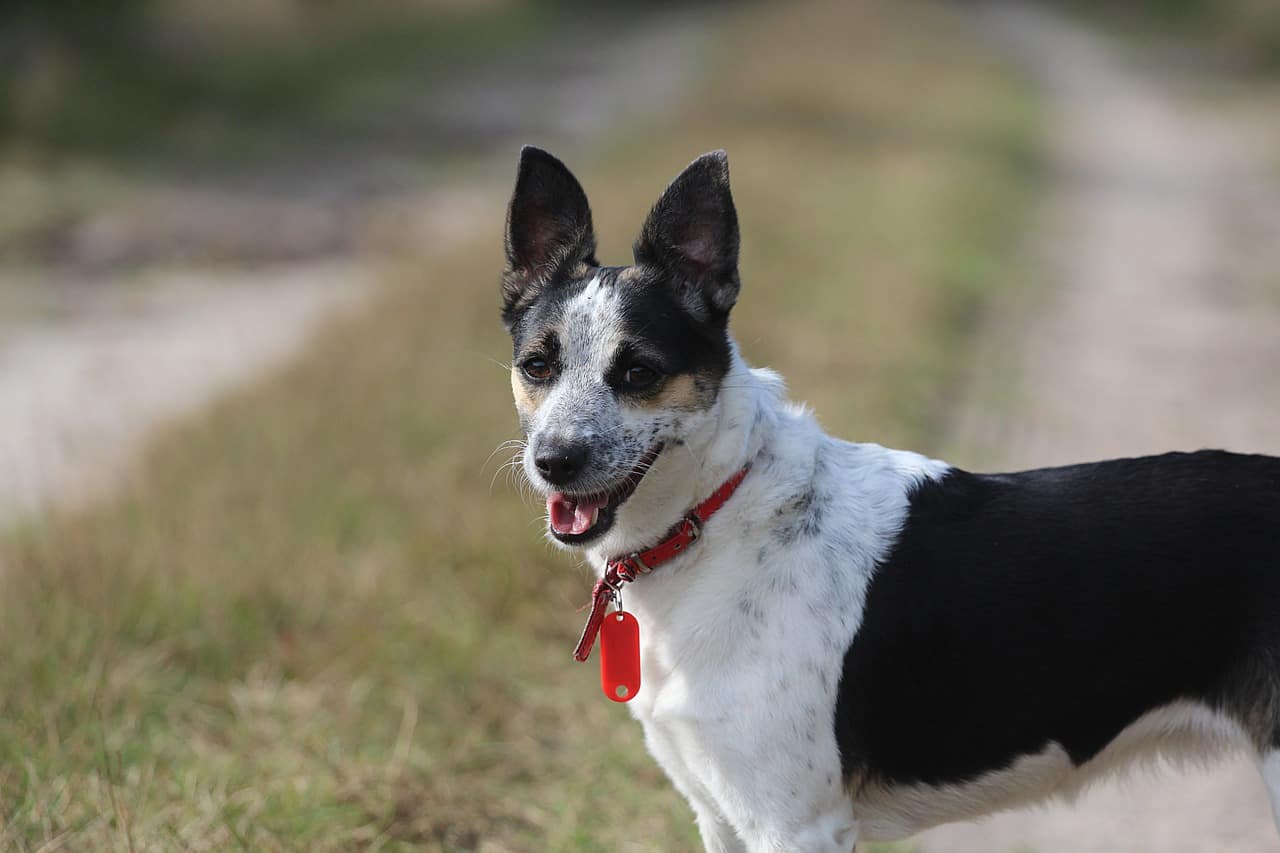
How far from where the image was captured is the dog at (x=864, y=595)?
281 cm

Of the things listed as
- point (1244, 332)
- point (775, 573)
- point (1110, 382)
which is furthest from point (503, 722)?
point (1244, 332)

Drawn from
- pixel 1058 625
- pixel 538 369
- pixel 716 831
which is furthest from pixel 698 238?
pixel 716 831

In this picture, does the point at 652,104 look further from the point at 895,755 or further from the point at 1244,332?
the point at 895,755

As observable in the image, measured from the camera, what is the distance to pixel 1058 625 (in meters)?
2.86

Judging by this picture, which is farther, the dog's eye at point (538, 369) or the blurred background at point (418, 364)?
the blurred background at point (418, 364)

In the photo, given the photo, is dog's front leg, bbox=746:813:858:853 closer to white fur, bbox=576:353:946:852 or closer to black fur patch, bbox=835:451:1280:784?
white fur, bbox=576:353:946:852

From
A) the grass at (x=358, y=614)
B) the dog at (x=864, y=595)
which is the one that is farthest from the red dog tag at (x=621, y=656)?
the grass at (x=358, y=614)

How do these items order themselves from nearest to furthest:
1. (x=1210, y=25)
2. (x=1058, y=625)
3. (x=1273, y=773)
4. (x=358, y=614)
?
(x=1273, y=773)
(x=1058, y=625)
(x=358, y=614)
(x=1210, y=25)

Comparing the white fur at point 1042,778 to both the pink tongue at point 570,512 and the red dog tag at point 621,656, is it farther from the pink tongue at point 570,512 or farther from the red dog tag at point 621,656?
the pink tongue at point 570,512

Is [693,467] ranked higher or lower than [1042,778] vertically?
higher

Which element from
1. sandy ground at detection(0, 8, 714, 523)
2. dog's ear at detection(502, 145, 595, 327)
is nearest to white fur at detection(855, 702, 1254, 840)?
dog's ear at detection(502, 145, 595, 327)

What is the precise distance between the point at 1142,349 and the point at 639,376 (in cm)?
665

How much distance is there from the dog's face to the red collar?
140mm

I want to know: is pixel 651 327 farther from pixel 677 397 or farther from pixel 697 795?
pixel 697 795
